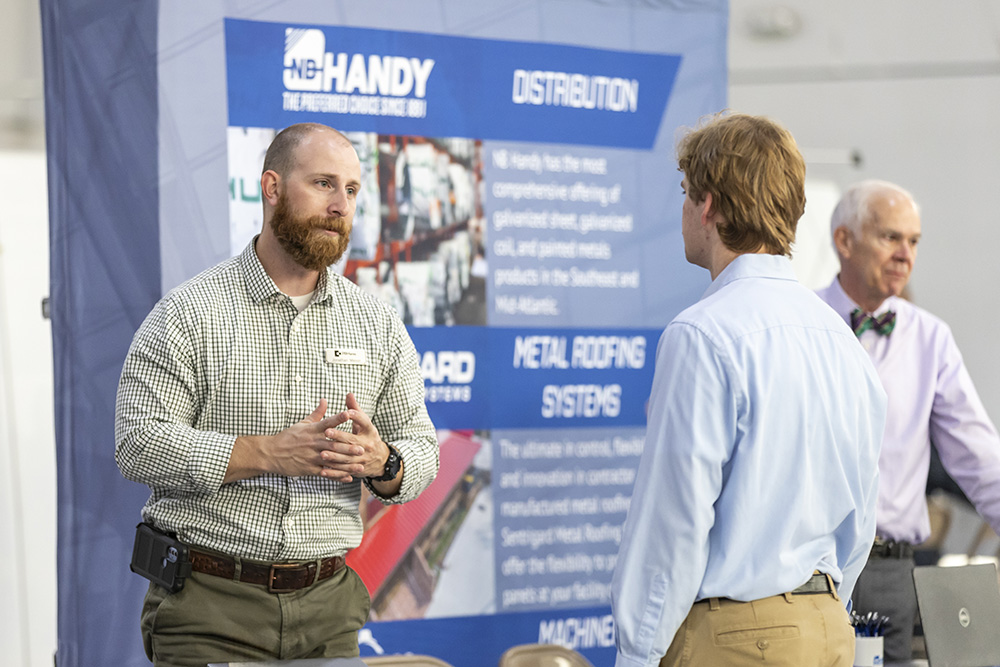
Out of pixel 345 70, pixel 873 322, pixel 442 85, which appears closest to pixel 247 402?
pixel 345 70

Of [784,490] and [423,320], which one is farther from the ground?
[423,320]

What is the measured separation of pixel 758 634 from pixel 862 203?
1.79 metres

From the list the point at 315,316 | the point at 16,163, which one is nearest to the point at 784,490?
the point at 315,316

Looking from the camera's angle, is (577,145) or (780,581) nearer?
(780,581)

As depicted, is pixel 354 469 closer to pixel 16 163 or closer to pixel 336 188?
pixel 336 188

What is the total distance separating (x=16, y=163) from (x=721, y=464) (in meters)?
3.42

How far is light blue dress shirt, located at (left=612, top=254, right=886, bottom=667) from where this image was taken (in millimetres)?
1559

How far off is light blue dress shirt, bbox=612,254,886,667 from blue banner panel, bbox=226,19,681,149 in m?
1.70

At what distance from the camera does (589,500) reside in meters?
3.35

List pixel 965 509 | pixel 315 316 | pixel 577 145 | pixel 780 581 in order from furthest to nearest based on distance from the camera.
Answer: pixel 965 509 < pixel 577 145 < pixel 315 316 < pixel 780 581

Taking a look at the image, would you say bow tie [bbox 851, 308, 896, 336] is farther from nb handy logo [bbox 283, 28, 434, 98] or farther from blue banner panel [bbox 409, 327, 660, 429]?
nb handy logo [bbox 283, 28, 434, 98]

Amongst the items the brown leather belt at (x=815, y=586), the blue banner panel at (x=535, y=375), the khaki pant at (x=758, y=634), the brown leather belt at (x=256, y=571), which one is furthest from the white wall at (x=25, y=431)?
the brown leather belt at (x=815, y=586)

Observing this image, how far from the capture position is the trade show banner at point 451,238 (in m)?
2.72

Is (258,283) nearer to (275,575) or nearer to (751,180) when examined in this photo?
(275,575)
